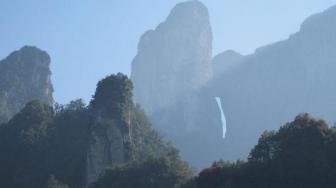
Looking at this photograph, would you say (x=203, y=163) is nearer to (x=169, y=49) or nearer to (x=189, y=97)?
(x=189, y=97)

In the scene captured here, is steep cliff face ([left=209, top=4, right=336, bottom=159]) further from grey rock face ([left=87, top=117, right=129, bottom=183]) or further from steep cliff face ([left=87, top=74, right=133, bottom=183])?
grey rock face ([left=87, top=117, right=129, bottom=183])

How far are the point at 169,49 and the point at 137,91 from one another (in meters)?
A: 13.3

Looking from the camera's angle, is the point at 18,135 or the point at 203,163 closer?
the point at 18,135

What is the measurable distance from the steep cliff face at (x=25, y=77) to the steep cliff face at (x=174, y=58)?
3495 cm

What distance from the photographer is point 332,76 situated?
115 m

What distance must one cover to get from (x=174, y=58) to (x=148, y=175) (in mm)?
92899

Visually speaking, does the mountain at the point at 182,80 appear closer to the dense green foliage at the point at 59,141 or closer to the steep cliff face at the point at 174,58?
the steep cliff face at the point at 174,58

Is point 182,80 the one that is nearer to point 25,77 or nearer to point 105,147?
point 25,77

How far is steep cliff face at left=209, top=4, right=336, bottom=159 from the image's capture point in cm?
11525

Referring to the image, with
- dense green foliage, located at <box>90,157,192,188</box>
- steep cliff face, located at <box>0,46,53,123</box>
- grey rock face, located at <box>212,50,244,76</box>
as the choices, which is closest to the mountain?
grey rock face, located at <box>212,50,244,76</box>

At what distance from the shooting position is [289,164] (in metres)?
31.6

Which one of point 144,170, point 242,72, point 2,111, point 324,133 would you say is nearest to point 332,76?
point 242,72

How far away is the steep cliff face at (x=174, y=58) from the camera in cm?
13188

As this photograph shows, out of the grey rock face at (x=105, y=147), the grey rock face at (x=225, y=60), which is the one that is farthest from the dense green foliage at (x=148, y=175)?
the grey rock face at (x=225, y=60)
